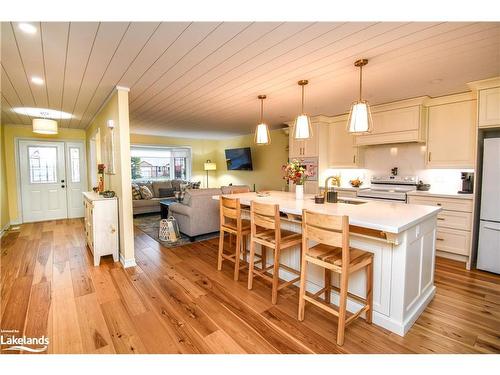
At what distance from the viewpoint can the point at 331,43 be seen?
2.01 m

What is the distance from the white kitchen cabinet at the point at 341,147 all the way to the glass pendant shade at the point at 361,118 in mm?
2459

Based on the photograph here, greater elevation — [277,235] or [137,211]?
[277,235]

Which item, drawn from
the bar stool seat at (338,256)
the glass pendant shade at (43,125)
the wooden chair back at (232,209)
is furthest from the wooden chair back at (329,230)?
the glass pendant shade at (43,125)

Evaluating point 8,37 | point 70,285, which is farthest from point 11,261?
point 8,37

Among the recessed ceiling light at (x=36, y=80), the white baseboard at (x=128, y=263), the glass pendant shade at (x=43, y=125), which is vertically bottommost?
the white baseboard at (x=128, y=263)

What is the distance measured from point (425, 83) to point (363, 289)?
2636mm

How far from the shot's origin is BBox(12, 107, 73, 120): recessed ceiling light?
4.16 metres

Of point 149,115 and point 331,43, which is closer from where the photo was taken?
point 331,43

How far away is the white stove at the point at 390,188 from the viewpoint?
12.1ft

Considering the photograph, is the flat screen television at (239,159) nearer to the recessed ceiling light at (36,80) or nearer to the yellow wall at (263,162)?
the yellow wall at (263,162)

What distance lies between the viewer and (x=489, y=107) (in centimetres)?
287
